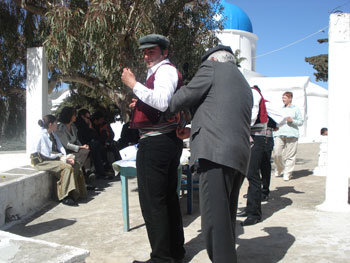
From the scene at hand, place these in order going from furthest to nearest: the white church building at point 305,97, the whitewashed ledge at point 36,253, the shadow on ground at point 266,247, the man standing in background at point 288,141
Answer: the white church building at point 305,97 < the man standing in background at point 288,141 < the shadow on ground at point 266,247 < the whitewashed ledge at point 36,253

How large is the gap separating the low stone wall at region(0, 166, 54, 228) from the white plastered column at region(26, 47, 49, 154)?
184 centimetres

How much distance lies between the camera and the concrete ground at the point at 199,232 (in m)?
3.39

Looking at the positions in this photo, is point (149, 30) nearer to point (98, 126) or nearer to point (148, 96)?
point (98, 126)

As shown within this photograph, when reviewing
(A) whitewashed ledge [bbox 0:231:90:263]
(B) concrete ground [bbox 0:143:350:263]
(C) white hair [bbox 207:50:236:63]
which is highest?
(C) white hair [bbox 207:50:236:63]

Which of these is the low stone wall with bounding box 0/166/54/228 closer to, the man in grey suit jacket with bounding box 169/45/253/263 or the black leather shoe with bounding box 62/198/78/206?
the black leather shoe with bounding box 62/198/78/206

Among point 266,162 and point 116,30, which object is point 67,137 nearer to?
point 116,30

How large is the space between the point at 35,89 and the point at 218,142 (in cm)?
608

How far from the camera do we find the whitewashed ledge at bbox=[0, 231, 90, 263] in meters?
1.83

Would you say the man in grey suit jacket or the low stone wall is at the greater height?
the man in grey suit jacket

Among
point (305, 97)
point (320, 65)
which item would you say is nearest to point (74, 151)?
point (320, 65)

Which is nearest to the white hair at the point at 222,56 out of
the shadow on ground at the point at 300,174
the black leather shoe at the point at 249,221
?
the black leather shoe at the point at 249,221

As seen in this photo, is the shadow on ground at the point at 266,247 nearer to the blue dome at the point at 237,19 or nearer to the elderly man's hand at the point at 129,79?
the elderly man's hand at the point at 129,79

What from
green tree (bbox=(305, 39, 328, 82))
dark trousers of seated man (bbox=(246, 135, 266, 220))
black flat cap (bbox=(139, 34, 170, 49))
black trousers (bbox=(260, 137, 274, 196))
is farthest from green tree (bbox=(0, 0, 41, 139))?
green tree (bbox=(305, 39, 328, 82))

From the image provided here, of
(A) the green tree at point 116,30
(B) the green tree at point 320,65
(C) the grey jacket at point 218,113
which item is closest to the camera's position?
(C) the grey jacket at point 218,113
